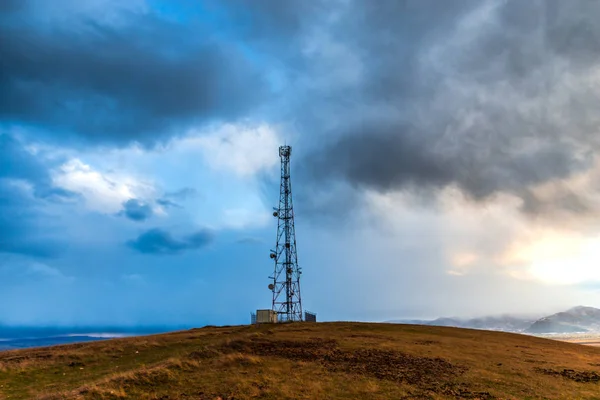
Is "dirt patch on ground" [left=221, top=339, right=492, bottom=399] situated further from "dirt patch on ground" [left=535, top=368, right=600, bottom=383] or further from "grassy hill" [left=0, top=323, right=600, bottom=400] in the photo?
"dirt patch on ground" [left=535, top=368, right=600, bottom=383]

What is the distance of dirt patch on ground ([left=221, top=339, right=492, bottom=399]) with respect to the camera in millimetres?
23969

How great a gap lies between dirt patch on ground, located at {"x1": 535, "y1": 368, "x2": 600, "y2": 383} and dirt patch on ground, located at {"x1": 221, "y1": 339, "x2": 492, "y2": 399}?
270 inches

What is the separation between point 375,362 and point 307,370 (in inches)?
213

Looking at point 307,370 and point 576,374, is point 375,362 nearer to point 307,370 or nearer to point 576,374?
point 307,370

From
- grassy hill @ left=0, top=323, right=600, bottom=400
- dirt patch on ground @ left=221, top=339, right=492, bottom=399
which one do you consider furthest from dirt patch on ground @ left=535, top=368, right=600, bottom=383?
dirt patch on ground @ left=221, top=339, right=492, bottom=399

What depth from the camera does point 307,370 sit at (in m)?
25.9

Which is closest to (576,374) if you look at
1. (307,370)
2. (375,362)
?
(375,362)

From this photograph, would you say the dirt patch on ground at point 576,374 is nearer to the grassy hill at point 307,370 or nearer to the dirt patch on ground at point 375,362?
the grassy hill at point 307,370

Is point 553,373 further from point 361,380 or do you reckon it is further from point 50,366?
point 50,366

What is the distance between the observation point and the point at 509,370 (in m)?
29.0

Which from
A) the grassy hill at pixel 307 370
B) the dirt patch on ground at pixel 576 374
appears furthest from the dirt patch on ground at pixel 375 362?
the dirt patch on ground at pixel 576 374

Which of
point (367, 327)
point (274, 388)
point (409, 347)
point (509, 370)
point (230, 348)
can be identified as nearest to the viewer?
point (274, 388)

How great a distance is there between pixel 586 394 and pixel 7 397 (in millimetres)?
32435

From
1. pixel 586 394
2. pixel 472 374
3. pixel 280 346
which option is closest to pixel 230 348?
pixel 280 346
